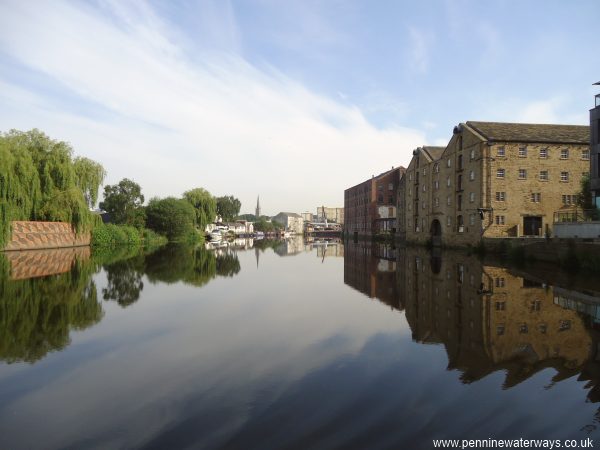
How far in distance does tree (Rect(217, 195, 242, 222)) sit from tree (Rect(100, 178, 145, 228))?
38821 mm

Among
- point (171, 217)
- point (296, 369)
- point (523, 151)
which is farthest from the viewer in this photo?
point (171, 217)

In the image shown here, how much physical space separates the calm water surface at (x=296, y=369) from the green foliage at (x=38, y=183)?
2014 cm

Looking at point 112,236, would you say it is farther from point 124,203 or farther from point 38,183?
point 124,203

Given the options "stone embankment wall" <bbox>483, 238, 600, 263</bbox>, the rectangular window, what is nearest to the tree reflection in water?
"stone embankment wall" <bbox>483, 238, 600, 263</bbox>

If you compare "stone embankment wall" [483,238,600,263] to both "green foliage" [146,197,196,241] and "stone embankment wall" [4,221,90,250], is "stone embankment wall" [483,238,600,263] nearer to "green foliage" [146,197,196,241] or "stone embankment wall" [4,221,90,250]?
"stone embankment wall" [4,221,90,250]

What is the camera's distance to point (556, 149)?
3638 cm

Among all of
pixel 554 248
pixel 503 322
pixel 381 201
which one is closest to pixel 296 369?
pixel 503 322

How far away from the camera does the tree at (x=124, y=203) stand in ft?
215

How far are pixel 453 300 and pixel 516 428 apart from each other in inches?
328

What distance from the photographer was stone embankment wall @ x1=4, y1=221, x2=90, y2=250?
33.5 m

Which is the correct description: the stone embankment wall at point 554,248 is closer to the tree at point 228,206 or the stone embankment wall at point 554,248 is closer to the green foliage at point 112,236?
the green foliage at point 112,236

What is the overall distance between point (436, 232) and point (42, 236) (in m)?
40.1

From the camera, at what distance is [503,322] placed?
32.8 ft

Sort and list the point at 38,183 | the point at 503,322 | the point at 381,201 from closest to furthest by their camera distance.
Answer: the point at 503,322, the point at 38,183, the point at 381,201
